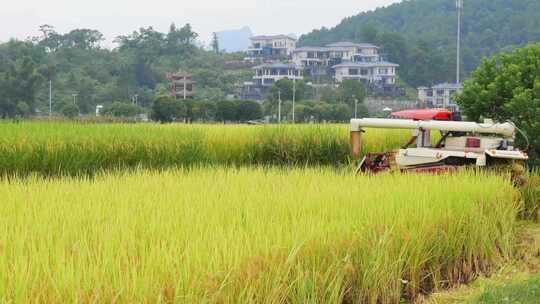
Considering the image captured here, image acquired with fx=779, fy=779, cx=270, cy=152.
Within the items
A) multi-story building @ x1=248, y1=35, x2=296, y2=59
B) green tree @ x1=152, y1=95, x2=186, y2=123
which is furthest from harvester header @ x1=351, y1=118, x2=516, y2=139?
multi-story building @ x1=248, y1=35, x2=296, y2=59

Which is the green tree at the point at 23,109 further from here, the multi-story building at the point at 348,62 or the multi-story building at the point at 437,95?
the multi-story building at the point at 348,62

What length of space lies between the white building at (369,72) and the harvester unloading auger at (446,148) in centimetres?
6946

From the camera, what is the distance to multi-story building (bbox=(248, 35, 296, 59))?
103750 millimetres

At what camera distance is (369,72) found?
276ft

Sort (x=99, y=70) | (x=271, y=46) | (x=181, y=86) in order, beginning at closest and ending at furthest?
1. (x=181, y=86)
2. (x=99, y=70)
3. (x=271, y=46)

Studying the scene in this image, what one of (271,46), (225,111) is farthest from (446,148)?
(271,46)

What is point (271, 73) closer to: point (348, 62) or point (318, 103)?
point (348, 62)

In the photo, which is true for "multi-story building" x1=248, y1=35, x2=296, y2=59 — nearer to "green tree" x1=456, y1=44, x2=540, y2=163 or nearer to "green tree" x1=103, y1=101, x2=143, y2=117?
"green tree" x1=103, y1=101, x2=143, y2=117

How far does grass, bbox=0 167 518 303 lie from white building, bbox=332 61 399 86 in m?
72.3

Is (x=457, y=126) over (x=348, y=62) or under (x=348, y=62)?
under

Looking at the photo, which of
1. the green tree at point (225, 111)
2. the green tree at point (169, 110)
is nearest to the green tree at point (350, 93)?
the green tree at point (225, 111)

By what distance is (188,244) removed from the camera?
361 centimetres

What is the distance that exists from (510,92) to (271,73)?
7337 cm

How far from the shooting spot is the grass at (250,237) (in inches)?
124
